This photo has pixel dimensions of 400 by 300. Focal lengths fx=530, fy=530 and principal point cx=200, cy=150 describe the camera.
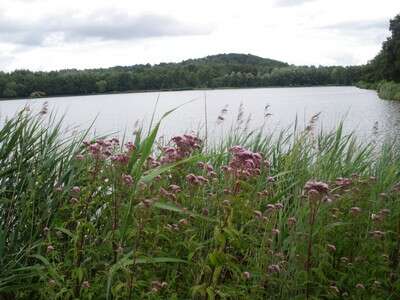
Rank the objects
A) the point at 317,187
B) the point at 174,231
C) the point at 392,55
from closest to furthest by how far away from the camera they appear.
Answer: the point at 317,187 → the point at 174,231 → the point at 392,55

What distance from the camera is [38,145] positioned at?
4.65 meters

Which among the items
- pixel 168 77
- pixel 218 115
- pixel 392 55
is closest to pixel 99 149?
pixel 218 115

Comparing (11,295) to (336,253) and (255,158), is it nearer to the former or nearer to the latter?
(255,158)

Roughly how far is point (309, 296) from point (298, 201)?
0.89m

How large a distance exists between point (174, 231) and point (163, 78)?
2598 inches

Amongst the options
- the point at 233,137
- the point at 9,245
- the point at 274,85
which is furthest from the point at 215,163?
the point at 274,85

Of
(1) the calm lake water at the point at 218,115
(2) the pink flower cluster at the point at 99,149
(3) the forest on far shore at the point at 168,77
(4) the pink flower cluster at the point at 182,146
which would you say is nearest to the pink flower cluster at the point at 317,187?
(4) the pink flower cluster at the point at 182,146

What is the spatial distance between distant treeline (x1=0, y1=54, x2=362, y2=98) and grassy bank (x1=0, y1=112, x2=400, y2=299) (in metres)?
1.35

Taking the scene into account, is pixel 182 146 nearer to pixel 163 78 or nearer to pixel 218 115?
pixel 218 115

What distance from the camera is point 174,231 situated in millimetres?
3318

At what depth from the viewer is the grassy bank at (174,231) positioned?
2910mm

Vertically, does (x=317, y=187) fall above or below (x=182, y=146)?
below

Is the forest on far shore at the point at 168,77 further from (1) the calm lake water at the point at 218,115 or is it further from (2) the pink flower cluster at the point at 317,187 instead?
(2) the pink flower cluster at the point at 317,187

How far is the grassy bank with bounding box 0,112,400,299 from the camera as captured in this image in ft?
9.55
